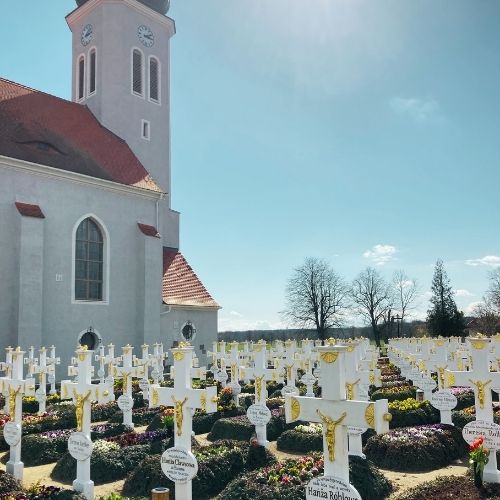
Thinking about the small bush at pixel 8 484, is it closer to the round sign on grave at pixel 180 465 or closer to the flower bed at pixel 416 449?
the round sign on grave at pixel 180 465

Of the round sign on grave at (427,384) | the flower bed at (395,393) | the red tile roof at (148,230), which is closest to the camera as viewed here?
the round sign on grave at (427,384)

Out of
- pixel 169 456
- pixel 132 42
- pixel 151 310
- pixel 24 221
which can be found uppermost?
pixel 132 42

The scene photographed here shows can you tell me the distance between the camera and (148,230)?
27.2 m

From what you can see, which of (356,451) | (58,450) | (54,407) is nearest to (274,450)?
(356,451)

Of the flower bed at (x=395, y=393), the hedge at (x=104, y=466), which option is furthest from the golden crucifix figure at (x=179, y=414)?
the flower bed at (x=395, y=393)

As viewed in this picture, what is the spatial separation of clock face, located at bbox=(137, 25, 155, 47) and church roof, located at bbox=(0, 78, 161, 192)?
18.0 ft

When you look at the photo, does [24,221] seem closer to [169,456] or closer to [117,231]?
[117,231]

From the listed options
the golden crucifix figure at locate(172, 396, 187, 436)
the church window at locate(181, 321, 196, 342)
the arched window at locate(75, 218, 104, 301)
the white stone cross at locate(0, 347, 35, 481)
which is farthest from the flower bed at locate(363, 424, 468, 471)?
the church window at locate(181, 321, 196, 342)

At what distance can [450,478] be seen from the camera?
752 cm

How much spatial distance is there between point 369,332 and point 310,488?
219 feet

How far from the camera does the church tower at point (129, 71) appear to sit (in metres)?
31.0

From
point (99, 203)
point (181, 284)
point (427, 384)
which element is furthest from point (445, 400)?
point (181, 284)

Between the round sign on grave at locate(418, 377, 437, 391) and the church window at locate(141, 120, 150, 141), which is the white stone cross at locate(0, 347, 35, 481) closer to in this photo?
the round sign on grave at locate(418, 377, 437, 391)

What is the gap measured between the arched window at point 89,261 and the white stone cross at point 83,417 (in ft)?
52.8
